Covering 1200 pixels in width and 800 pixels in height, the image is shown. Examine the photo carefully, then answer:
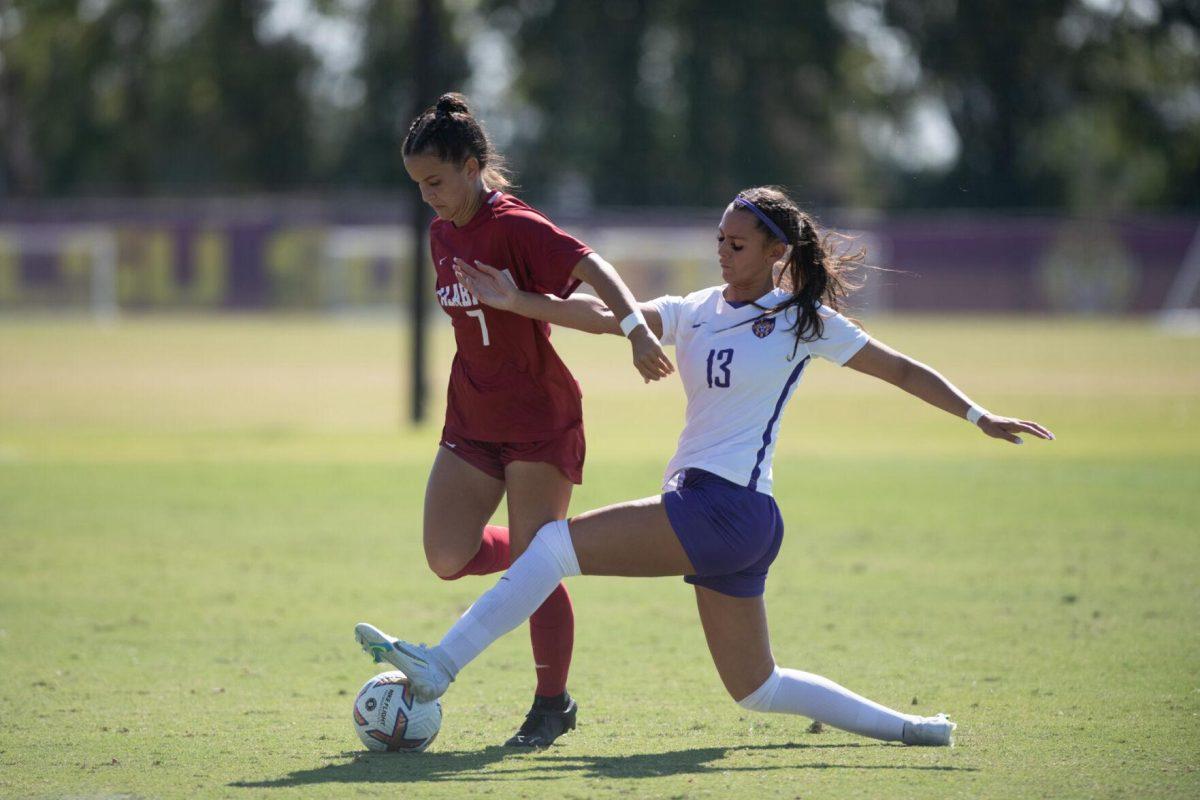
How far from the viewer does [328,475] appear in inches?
530

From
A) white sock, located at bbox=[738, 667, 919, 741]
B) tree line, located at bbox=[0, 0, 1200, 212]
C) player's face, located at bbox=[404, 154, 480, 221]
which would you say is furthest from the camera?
tree line, located at bbox=[0, 0, 1200, 212]

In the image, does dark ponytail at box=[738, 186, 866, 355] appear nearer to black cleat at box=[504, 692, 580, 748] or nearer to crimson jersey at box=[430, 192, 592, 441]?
crimson jersey at box=[430, 192, 592, 441]

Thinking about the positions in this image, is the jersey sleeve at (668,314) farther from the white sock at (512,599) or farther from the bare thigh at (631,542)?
the white sock at (512,599)

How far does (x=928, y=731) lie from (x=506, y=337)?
2001 millimetres

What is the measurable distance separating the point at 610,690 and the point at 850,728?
1322 millimetres

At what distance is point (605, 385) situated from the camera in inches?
1015

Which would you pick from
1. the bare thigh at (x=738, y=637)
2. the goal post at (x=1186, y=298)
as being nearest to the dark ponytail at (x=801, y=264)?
the bare thigh at (x=738, y=637)

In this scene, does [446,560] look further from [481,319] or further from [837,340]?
[837,340]

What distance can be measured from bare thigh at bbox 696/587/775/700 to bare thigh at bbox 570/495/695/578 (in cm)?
20

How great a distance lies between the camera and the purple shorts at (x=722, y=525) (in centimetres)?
475

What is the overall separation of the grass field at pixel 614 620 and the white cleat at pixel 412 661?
0.28 m

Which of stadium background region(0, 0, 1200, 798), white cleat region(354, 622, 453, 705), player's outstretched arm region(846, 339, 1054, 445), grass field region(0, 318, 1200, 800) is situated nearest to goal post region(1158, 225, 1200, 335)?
stadium background region(0, 0, 1200, 798)

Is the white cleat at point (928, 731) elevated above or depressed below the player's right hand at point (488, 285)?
below

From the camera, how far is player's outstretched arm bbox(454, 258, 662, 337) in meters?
4.96
